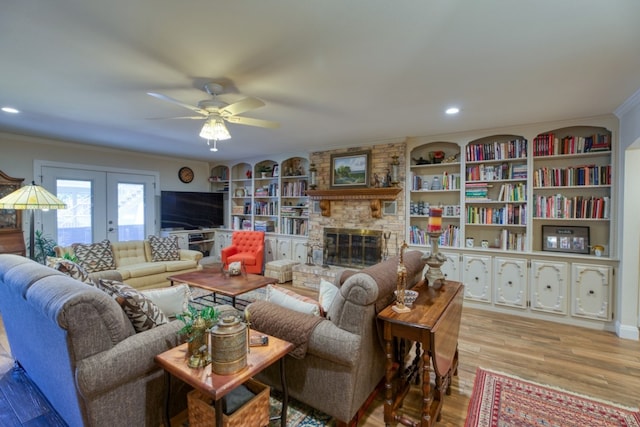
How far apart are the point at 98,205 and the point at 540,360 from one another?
6.65 m

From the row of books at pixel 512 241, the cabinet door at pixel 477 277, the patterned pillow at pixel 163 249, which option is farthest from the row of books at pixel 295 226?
the row of books at pixel 512 241

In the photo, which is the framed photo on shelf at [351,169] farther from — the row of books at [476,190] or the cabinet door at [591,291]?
the cabinet door at [591,291]

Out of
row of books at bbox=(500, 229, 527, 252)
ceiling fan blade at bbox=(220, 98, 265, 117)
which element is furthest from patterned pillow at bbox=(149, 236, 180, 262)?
row of books at bbox=(500, 229, 527, 252)

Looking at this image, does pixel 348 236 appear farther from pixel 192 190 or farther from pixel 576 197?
pixel 192 190

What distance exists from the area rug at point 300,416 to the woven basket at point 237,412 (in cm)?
36

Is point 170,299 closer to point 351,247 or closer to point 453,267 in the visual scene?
point 351,247

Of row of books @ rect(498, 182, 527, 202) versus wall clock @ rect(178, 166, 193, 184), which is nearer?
row of books @ rect(498, 182, 527, 202)

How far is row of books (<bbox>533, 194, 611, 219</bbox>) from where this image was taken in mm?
3484

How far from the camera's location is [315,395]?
1.81 meters

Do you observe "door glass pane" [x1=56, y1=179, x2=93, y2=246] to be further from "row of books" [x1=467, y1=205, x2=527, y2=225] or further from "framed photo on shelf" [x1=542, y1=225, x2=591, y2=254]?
"framed photo on shelf" [x1=542, y1=225, x2=591, y2=254]

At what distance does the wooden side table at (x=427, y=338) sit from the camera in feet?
5.43

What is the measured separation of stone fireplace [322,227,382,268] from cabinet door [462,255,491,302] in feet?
4.08

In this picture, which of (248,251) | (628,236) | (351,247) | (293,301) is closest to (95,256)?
(248,251)

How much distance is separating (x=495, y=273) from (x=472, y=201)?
100 cm
